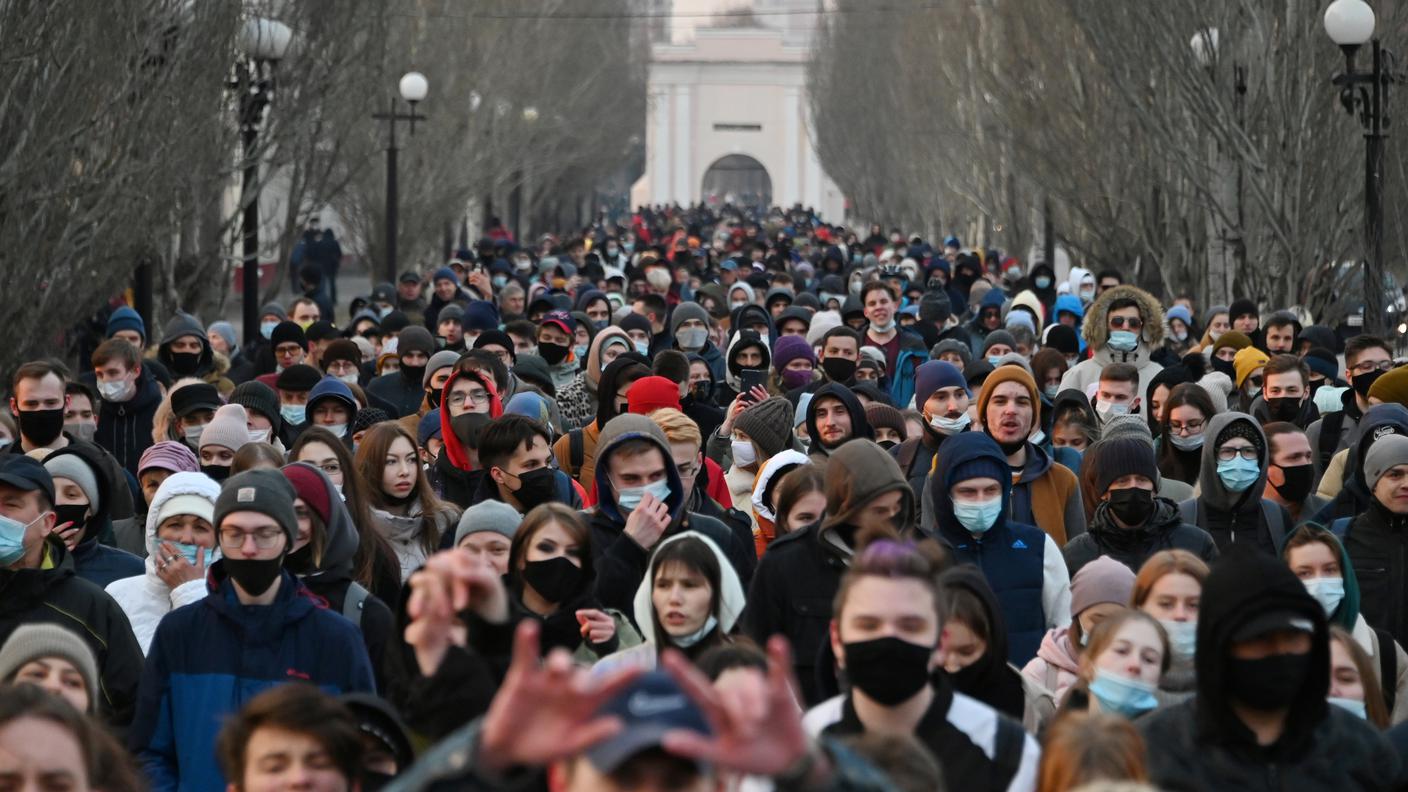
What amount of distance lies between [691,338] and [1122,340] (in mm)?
3558

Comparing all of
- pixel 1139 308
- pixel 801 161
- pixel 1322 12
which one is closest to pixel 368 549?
pixel 1139 308

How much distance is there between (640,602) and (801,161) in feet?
365

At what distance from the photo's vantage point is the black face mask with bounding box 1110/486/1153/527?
9023mm

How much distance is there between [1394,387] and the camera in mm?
12234

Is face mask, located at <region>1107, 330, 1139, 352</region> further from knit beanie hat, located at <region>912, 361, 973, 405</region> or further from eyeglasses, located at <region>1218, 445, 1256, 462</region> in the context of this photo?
eyeglasses, located at <region>1218, 445, 1256, 462</region>

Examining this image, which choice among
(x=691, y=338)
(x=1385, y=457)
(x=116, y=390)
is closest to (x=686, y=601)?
(x=1385, y=457)

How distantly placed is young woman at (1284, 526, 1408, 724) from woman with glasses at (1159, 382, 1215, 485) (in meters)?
3.37

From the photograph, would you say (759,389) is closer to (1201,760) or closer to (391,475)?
(391,475)

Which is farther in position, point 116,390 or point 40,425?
point 116,390

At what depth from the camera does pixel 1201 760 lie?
209 inches

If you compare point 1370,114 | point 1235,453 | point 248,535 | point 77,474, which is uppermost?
point 1370,114

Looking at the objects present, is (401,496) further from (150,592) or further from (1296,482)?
(1296,482)

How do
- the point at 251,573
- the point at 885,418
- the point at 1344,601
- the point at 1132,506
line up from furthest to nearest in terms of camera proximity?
the point at 885,418 < the point at 1132,506 < the point at 1344,601 < the point at 251,573

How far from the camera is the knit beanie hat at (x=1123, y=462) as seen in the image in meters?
9.15
